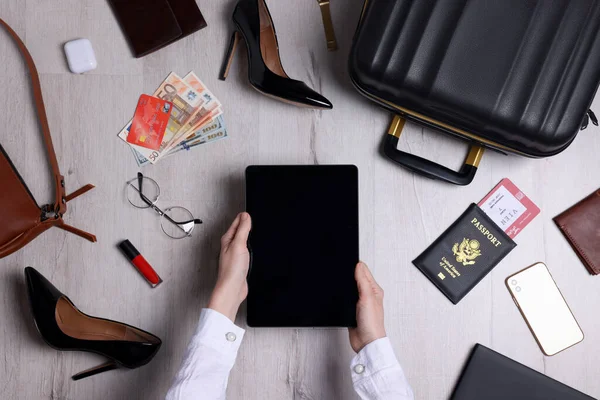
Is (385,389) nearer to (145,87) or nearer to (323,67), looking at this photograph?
(323,67)

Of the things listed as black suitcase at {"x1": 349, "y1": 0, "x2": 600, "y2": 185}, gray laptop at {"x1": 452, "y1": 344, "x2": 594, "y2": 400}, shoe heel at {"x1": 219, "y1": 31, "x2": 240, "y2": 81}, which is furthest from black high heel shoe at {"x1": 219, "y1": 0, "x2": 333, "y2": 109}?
gray laptop at {"x1": 452, "y1": 344, "x2": 594, "y2": 400}

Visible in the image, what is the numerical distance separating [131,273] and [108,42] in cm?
49

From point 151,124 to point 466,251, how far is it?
0.71 m

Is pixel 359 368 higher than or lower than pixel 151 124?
lower

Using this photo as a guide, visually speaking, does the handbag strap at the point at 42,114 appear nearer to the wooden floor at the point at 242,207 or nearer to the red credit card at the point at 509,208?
the wooden floor at the point at 242,207

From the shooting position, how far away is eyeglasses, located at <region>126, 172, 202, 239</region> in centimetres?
105

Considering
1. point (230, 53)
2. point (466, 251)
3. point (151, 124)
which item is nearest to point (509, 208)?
point (466, 251)

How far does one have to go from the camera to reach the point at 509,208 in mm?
1043

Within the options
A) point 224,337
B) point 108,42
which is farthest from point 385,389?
point 108,42

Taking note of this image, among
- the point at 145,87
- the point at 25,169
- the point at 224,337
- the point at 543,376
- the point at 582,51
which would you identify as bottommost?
the point at 543,376

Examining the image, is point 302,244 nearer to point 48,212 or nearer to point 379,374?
point 379,374

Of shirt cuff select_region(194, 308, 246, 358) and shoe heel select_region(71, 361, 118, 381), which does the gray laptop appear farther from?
→ shoe heel select_region(71, 361, 118, 381)

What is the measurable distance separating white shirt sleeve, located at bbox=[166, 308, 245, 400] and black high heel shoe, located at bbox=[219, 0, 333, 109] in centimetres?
44

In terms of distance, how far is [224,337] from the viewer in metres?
0.92
